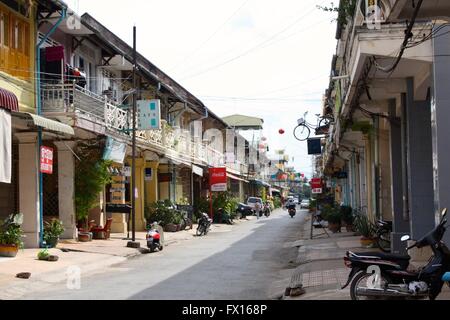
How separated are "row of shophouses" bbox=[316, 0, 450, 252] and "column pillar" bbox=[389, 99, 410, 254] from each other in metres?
0.02

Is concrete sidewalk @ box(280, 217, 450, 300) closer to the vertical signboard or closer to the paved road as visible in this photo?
the paved road

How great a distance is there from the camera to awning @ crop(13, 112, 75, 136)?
14695 millimetres

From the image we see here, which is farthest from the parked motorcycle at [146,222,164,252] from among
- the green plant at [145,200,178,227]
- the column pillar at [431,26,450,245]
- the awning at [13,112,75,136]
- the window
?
the column pillar at [431,26,450,245]

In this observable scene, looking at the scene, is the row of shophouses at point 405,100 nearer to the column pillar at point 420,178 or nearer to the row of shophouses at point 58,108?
the column pillar at point 420,178

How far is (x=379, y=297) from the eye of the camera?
27.9ft

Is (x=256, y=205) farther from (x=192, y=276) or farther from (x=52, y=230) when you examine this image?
(x=192, y=276)

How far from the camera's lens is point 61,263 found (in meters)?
14.9

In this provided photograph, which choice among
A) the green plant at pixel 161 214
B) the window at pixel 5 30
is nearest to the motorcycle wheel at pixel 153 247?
the window at pixel 5 30

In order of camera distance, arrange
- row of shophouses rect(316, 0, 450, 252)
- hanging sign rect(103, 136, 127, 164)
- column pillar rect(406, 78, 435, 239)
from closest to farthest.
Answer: row of shophouses rect(316, 0, 450, 252) < column pillar rect(406, 78, 435, 239) < hanging sign rect(103, 136, 127, 164)

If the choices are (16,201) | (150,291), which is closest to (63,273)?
(150,291)

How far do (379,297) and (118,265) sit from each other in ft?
28.4

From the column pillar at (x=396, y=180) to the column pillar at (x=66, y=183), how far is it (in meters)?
9.96

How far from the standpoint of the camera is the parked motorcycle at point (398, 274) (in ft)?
27.3

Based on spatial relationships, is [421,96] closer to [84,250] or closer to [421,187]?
[421,187]
